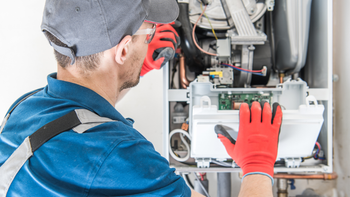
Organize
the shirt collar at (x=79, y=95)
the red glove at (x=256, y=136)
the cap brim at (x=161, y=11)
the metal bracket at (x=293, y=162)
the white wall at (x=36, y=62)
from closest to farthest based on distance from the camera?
the shirt collar at (x=79, y=95), the cap brim at (x=161, y=11), the red glove at (x=256, y=136), the metal bracket at (x=293, y=162), the white wall at (x=36, y=62)

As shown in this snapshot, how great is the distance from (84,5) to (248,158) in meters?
0.71

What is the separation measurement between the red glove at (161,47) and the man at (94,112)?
0.64ft

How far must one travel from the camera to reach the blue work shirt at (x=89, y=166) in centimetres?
45

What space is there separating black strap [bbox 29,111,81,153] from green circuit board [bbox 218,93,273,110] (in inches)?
29.6

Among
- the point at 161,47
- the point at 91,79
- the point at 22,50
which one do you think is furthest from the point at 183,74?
the point at 22,50

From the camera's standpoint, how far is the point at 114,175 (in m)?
0.46

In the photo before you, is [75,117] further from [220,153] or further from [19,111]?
[220,153]

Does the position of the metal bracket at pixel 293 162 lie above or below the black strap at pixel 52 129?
below

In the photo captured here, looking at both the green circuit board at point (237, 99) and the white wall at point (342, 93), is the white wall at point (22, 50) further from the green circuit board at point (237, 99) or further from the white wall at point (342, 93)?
the white wall at point (342, 93)

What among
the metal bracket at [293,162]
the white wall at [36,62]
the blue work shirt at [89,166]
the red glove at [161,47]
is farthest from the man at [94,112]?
the white wall at [36,62]

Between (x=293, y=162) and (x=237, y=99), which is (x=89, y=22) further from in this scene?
(x=293, y=162)

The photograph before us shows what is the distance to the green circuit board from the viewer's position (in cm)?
106

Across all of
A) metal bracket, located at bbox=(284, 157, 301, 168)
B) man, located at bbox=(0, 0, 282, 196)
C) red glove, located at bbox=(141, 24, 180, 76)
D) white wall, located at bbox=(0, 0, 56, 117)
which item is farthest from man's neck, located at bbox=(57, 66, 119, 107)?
metal bracket, located at bbox=(284, 157, 301, 168)

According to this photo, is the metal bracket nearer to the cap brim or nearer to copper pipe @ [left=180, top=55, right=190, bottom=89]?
copper pipe @ [left=180, top=55, right=190, bottom=89]
